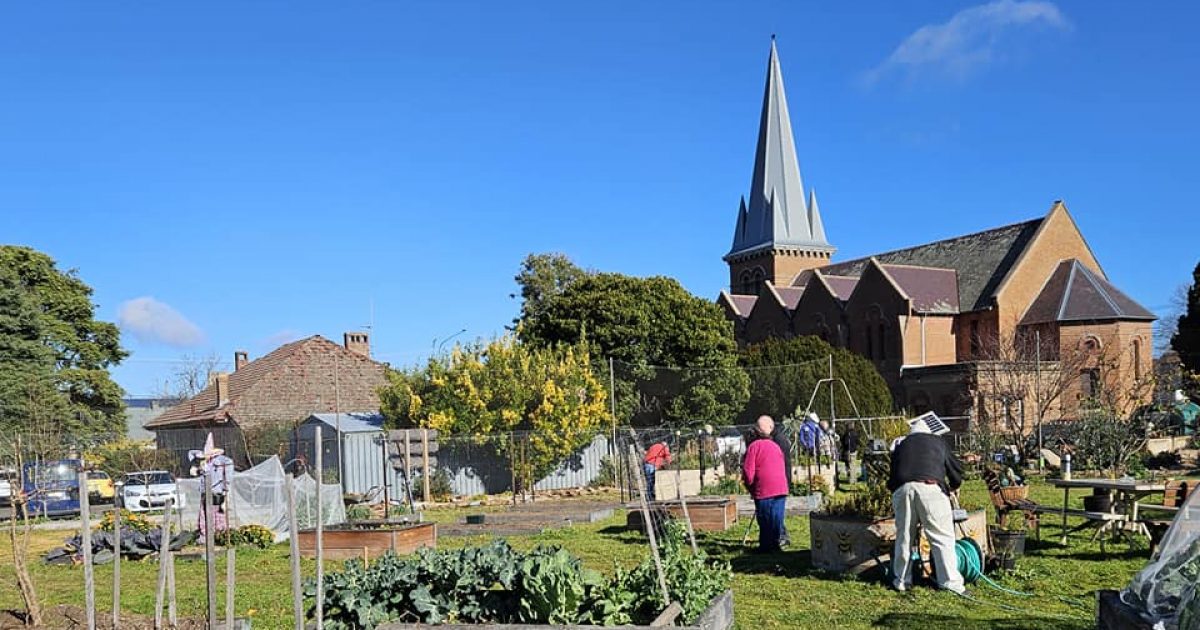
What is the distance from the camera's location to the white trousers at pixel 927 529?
9.09 m

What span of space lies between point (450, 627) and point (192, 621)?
8.64ft

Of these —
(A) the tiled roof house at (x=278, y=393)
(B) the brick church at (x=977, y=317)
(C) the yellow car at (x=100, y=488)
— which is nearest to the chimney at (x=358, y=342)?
(A) the tiled roof house at (x=278, y=393)

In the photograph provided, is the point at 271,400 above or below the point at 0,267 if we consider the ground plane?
below

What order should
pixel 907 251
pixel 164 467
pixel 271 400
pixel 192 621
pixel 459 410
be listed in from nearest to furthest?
pixel 192 621, pixel 459 410, pixel 164 467, pixel 271 400, pixel 907 251

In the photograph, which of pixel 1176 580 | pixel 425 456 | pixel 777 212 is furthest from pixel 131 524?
pixel 777 212

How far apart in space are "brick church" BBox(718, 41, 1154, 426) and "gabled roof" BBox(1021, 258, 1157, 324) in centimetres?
7

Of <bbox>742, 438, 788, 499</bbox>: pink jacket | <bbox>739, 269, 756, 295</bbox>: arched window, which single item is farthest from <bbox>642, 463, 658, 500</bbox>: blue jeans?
<bbox>739, 269, 756, 295</bbox>: arched window

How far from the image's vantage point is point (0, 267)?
40.7 meters

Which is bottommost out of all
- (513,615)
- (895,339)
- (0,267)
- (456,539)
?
(456,539)

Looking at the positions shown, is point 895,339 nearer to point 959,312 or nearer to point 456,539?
point 959,312

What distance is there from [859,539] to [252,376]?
106ft

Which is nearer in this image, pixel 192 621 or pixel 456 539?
pixel 192 621

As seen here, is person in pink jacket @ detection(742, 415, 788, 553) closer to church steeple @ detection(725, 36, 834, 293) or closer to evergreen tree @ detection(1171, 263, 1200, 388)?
evergreen tree @ detection(1171, 263, 1200, 388)

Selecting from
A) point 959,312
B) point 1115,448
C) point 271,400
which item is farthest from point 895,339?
point 271,400
